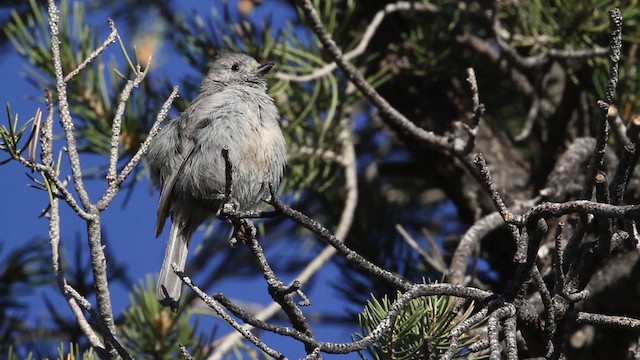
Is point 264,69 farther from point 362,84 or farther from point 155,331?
point 155,331

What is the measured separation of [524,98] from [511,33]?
30 centimetres

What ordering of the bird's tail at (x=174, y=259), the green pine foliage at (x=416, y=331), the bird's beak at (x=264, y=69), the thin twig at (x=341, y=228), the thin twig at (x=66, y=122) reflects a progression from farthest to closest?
the bird's beak at (x=264, y=69)
the bird's tail at (x=174, y=259)
the thin twig at (x=341, y=228)
the green pine foliage at (x=416, y=331)
the thin twig at (x=66, y=122)

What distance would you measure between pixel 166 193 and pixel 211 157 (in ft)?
0.81

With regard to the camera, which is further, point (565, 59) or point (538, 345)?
point (565, 59)

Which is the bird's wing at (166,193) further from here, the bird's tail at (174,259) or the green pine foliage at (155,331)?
the green pine foliage at (155,331)

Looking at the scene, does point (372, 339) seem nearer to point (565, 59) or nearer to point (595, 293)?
point (595, 293)

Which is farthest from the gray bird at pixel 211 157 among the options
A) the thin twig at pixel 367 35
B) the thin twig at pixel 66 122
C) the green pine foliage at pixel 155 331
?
the thin twig at pixel 66 122

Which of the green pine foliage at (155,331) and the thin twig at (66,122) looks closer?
the thin twig at (66,122)

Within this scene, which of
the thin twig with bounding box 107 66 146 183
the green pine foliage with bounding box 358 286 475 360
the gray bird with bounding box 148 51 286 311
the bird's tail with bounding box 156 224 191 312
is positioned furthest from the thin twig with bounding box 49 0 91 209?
the gray bird with bounding box 148 51 286 311

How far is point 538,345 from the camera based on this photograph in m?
2.20

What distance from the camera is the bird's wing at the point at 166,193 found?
385cm

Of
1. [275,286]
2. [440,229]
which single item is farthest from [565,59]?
[275,286]

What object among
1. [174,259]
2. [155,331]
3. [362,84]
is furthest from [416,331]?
[174,259]

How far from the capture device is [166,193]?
3.85m
